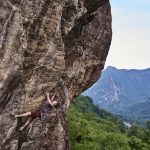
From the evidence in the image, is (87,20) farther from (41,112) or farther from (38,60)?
(41,112)

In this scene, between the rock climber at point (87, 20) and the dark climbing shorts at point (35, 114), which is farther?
the rock climber at point (87, 20)

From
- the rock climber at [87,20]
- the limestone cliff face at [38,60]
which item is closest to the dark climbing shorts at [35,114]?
the limestone cliff face at [38,60]

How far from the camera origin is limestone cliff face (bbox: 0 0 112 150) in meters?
22.6

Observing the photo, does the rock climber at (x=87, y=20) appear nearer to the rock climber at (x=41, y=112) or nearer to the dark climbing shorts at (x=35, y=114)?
the rock climber at (x=41, y=112)

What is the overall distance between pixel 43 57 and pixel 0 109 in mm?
4209

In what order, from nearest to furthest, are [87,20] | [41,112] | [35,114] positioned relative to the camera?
[35,114] → [41,112] → [87,20]

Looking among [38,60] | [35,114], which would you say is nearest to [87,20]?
[38,60]

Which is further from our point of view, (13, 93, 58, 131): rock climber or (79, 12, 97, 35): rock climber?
(79, 12, 97, 35): rock climber

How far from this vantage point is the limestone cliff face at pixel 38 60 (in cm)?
2256

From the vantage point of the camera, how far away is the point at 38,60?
2520 cm

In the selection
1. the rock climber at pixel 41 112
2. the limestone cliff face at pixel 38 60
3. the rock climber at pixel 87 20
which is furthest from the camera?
the rock climber at pixel 87 20

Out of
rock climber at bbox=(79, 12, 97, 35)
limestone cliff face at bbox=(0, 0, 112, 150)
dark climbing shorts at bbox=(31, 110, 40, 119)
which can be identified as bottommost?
dark climbing shorts at bbox=(31, 110, 40, 119)

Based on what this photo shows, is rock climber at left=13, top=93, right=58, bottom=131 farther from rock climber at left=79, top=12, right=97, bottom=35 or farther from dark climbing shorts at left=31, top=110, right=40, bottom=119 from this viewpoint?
rock climber at left=79, top=12, right=97, bottom=35

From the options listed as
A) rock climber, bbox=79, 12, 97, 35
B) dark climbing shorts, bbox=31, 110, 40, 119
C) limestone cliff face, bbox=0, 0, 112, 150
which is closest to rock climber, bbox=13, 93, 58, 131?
dark climbing shorts, bbox=31, 110, 40, 119
